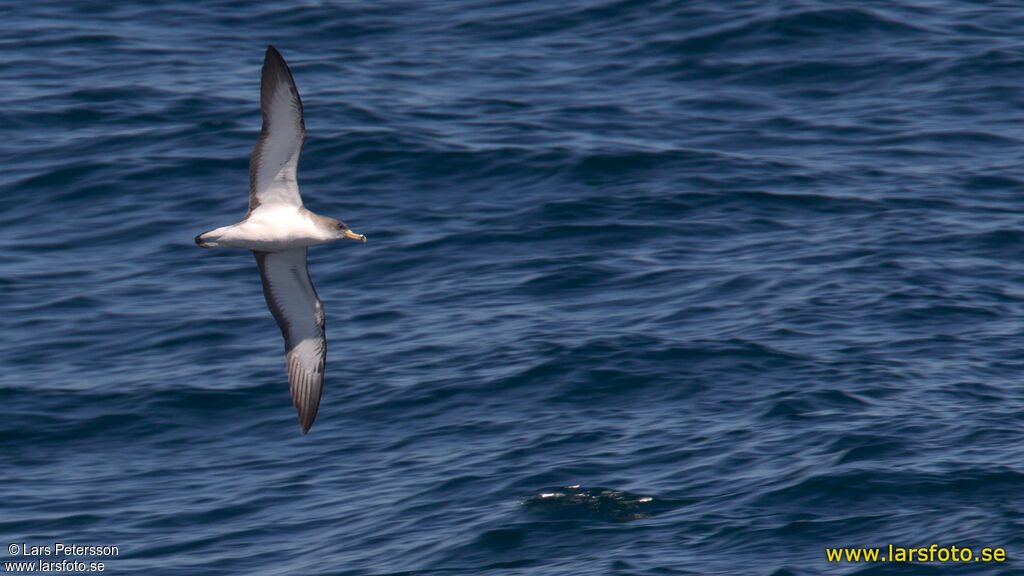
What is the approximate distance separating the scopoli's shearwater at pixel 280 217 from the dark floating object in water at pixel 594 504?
220 cm

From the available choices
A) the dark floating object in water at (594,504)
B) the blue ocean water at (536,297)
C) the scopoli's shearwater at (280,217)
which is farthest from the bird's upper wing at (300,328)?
the dark floating object in water at (594,504)

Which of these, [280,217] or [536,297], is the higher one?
[280,217]

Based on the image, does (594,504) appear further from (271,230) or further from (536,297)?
(536,297)

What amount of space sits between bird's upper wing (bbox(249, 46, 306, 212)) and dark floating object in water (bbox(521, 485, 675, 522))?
3.33 meters

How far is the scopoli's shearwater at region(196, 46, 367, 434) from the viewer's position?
1040 cm

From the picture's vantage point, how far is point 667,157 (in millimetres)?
18031

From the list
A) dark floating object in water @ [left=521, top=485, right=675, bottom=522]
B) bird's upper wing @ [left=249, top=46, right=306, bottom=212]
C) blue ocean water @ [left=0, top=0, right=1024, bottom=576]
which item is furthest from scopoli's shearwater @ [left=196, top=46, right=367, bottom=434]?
dark floating object in water @ [left=521, top=485, right=675, bottom=522]

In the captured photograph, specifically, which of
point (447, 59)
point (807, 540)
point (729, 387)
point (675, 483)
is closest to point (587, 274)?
point (729, 387)

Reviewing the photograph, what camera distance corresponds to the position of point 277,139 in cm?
1056

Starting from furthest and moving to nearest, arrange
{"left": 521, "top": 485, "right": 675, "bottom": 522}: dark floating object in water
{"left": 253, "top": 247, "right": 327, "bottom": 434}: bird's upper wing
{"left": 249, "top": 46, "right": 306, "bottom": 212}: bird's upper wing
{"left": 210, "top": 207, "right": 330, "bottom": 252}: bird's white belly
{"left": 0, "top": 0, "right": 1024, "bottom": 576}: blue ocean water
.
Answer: {"left": 253, "top": 247, "right": 327, "bottom": 434}: bird's upper wing < {"left": 0, "top": 0, "right": 1024, "bottom": 576}: blue ocean water < {"left": 521, "top": 485, "right": 675, "bottom": 522}: dark floating object in water < {"left": 210, "top": 207, "right": 330, "bottom": 252}: bird's white belly < {"left": 249, "top": 46, "right": 306, "bottom": 212}: bird's upper wing

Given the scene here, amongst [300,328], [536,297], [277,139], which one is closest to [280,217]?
[277,139]

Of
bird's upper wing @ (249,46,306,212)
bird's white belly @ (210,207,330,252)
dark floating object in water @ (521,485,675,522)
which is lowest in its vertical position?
dark floating object in water @ (521,485,675,522)

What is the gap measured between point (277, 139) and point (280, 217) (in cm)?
66

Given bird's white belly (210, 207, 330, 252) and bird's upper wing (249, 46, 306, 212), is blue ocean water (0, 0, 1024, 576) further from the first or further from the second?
bird's upper wing (249, 46, 306, 212)
